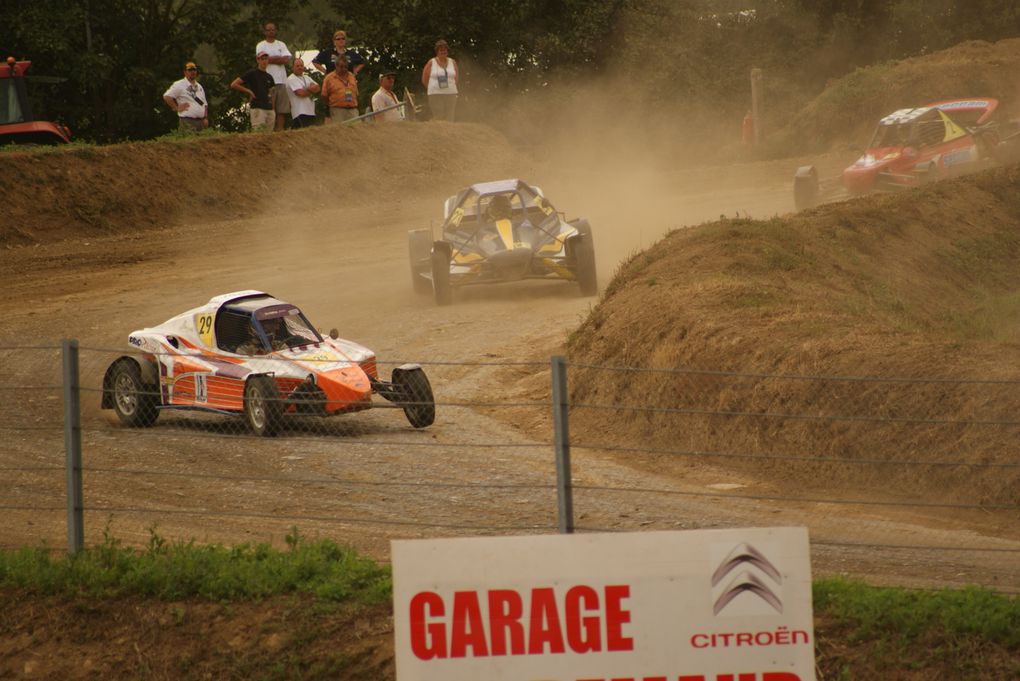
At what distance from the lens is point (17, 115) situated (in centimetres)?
2762

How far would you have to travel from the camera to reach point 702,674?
5793 mm

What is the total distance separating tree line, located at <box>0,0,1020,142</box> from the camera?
32938 millimetres

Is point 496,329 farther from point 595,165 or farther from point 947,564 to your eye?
point 595,165

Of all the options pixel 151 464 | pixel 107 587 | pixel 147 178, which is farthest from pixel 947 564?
pixel 147 178

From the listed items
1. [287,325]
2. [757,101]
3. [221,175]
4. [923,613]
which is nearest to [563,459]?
[923,613]

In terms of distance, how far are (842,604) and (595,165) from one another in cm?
2815

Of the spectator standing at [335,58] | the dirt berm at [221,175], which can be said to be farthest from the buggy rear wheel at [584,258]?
the spectator standing at [335,58]

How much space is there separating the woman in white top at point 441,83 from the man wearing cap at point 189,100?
16.2ft

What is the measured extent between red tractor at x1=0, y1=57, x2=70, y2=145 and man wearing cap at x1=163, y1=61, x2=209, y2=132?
2.51 metres

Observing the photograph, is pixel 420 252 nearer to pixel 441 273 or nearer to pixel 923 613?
pixel 441 273

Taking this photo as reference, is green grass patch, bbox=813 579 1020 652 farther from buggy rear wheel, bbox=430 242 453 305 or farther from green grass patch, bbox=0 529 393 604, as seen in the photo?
buggy rear wheel, bbox=430 242 453 305

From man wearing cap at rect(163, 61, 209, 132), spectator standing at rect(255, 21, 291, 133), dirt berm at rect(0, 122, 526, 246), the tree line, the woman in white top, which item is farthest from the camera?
the tree line

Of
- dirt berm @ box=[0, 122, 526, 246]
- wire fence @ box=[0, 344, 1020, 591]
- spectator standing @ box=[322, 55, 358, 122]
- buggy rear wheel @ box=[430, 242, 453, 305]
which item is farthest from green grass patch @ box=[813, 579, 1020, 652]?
spectator standing @ box=[322, 55, 358, 122]

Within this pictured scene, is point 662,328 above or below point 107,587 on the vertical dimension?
above
